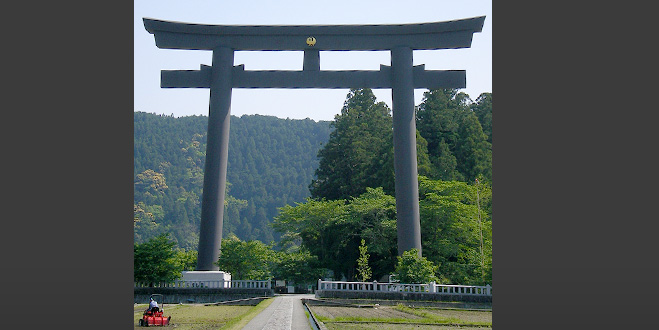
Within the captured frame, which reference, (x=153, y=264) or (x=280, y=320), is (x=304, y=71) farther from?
(x=280, y=320)

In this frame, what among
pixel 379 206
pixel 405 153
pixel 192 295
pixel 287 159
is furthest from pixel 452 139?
pixel 287 159

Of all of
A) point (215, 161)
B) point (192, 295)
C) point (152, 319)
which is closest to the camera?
point (152, 319)

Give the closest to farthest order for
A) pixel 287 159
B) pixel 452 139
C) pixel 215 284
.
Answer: pixel 215 284 → pixel 452 139 → pixel 287 159

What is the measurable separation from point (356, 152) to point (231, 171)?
93108mm

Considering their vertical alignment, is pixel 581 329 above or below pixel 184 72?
below

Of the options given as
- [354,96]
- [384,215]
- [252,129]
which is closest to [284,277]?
[384,215]

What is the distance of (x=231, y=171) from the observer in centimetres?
14525

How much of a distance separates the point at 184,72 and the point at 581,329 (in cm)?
2687

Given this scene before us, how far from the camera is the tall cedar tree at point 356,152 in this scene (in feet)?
171

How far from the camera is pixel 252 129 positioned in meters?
164

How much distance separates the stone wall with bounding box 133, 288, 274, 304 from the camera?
31.0 m

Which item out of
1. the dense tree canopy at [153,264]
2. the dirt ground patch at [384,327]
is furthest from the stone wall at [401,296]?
the dirt ground patch at [384,327]

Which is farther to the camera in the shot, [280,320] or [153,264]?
[153,264]

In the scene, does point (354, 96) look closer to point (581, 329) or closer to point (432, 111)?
point (432, 111)
